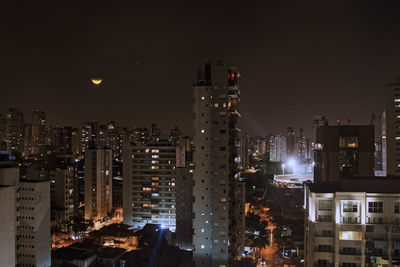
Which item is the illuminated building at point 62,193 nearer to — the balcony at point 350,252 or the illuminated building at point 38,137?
the illuminated building at point 38,137

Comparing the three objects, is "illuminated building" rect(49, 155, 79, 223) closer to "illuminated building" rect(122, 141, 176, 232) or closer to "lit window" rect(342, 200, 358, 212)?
"illuminated building" rect(122, 141, 176, 232)

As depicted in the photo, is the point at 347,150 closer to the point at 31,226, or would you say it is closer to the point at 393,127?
the point at 393,127

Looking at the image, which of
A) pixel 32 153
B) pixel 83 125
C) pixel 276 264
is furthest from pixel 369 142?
pixel 83 125

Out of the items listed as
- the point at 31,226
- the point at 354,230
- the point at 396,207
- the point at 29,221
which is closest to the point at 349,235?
the point at 354,230

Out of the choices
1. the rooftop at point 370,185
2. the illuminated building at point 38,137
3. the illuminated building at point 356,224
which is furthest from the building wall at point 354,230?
the illuminated building at point 38,137

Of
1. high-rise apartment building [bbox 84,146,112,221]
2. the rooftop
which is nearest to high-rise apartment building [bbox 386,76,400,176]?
the rooftop

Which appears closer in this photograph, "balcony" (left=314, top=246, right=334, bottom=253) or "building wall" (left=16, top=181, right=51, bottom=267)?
"balcony" (left=314, top=246, right=334, bottom=253)

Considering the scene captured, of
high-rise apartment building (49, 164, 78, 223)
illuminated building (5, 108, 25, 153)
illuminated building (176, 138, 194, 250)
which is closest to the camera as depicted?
illuminated building (176, 138, 194, 250)
